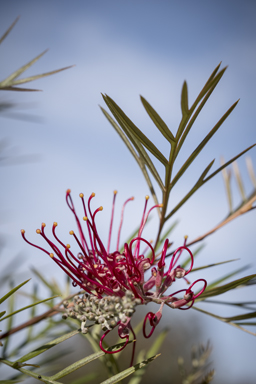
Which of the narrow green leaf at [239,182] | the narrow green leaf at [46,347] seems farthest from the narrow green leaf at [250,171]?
the narrow green leaf at [46,347]

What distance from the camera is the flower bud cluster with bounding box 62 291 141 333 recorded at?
0.44 meters

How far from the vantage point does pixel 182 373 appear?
79cm

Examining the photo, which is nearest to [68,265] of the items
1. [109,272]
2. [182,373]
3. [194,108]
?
[109,272]

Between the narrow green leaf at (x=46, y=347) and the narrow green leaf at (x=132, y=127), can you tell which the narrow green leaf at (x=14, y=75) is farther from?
the narrow green leaf at (x=46, y=347)

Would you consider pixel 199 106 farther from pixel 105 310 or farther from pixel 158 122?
pixel 105 310

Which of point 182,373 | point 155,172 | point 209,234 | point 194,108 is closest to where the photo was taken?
point 194,108

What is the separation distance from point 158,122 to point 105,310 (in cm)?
26

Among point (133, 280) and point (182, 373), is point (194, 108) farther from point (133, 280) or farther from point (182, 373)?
point (182, 373)

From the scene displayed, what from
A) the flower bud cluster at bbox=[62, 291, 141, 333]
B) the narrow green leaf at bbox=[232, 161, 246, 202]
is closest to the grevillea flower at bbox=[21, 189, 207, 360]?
the flower bud cluster at bbox=[62, 291, 141, 333]

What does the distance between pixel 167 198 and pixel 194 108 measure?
0.17 metres

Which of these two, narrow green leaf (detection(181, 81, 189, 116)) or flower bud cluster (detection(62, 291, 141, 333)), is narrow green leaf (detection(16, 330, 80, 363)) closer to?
flower bud cluster (detection(62, 291, 141, 333))

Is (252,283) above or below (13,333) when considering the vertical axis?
below

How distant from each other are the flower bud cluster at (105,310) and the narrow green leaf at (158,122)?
223 millimetres

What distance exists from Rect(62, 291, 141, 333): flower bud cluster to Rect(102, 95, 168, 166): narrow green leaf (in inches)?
7.9
